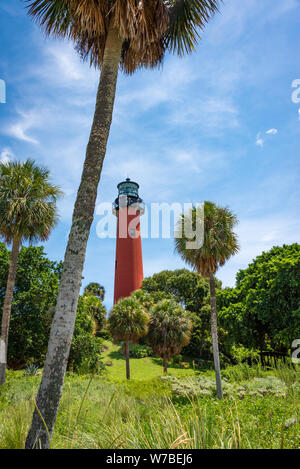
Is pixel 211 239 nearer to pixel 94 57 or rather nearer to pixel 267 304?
pixel 267 304

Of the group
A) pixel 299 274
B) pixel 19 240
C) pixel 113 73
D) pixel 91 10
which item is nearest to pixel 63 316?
pixel 113 73

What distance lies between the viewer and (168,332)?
2239 cm

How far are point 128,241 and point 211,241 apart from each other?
865 inches

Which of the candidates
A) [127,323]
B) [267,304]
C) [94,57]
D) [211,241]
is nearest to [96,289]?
[127,323]

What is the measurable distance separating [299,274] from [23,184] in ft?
53.8

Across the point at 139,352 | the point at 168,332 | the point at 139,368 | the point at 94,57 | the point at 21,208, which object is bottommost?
the point at 139,368

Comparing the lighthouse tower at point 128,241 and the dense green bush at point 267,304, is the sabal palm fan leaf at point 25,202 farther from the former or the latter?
the lighthouse tower at point 128,241

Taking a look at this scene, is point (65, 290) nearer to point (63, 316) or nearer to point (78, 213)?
point (63, 316)

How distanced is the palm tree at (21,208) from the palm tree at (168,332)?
12.7 m

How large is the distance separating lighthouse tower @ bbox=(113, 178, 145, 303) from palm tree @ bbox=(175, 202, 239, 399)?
20371 millimetres

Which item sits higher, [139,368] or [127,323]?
[127,323]

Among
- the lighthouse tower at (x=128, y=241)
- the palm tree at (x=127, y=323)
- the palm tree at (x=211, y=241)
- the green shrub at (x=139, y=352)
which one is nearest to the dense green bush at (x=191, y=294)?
the lighthouse tower at (x=128, y=241)

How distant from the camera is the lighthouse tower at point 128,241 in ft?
115
